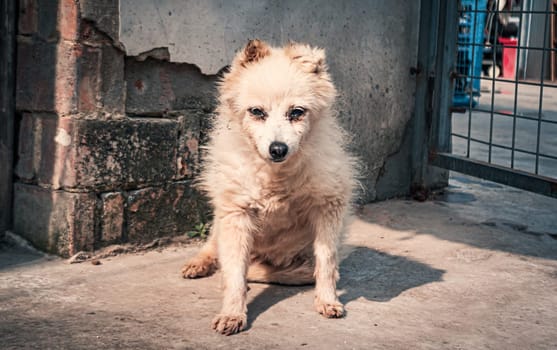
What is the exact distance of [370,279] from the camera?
4137 millimetres

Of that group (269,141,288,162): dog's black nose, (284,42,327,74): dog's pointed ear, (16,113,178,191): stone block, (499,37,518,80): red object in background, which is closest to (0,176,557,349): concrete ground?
(16,113,178,191): stone block

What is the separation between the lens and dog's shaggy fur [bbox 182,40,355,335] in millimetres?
3395

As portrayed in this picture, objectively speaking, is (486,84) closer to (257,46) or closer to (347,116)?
(347,116)

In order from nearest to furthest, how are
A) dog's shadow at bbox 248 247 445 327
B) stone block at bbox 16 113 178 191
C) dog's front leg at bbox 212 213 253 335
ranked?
1. dog's front leg at bbox 212 213 253 335
2. dog's shadow at bbox 248 247 445 327
3. stone block at bbox 16 113 178 191

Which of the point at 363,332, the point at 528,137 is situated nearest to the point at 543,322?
the point at 363,332

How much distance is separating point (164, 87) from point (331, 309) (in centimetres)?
175

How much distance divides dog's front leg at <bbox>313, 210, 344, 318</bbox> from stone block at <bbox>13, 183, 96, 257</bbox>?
136cm

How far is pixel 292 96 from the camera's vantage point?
339 centimetres

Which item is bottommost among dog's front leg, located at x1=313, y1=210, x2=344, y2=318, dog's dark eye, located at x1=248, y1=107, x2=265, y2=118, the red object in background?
dog's front leg, located at x1=313, y1=210, x2=344, y2=318

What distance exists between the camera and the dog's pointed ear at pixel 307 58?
11.5 feet

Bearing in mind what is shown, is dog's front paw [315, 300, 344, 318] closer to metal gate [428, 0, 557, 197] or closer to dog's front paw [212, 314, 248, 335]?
dog's front paw [212, 314, 248, 335]

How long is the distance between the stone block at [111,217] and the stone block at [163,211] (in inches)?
2.1

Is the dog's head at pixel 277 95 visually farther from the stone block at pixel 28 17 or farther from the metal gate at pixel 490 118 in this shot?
the metal gate at pixel 490 118

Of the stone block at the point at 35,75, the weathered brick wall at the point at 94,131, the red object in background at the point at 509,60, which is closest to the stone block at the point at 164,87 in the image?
the weathered brick wall at the point at 94,131
